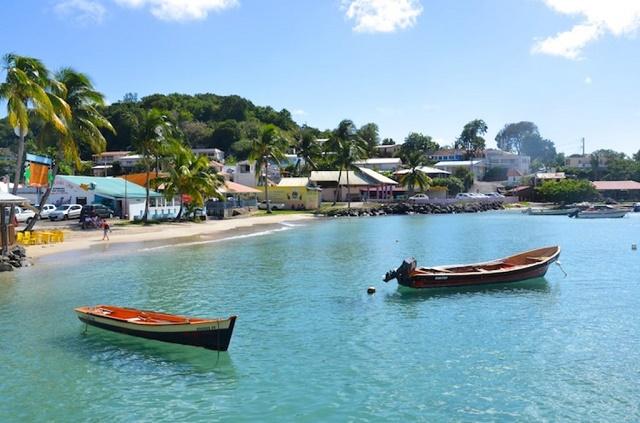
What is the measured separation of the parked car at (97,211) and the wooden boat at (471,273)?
35.3 m

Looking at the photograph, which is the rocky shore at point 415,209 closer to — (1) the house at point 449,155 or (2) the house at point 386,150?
(1) the house at point 449,155

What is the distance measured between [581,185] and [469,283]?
9109 cm

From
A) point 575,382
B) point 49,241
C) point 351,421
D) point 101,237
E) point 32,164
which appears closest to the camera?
point 351,421

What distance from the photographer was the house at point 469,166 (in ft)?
426

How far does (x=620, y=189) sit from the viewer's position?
11419 centimetres

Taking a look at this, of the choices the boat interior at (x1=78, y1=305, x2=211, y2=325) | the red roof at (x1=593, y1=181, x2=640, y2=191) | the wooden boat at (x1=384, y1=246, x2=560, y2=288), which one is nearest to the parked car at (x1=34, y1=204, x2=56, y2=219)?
the boat interior at (x1=78, y1=305, x2=211, y2=325)

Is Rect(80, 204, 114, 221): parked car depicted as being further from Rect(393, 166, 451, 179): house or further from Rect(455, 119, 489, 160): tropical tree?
Rect(455, 119, 489, 160): tropical tree

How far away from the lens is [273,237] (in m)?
50.2

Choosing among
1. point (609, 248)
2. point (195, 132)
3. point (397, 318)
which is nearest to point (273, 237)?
point (609, 248)

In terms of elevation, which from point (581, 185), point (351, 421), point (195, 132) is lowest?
point (351, 421)

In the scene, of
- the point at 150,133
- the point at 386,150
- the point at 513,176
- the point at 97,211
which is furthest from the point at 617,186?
the point at 97,211

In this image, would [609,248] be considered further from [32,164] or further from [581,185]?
[581,185]

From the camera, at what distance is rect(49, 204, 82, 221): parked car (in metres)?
54.4

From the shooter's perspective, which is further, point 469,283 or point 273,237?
point 273,237
